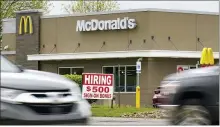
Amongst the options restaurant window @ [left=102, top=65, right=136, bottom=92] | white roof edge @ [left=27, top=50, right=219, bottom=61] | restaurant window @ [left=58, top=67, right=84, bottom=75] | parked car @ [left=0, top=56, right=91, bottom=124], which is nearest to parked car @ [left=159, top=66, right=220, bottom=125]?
parked car @ [left=0, top=56, right=91, bottom=124]

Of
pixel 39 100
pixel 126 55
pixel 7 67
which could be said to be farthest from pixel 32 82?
pixel 126 55

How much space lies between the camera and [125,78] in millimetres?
32156

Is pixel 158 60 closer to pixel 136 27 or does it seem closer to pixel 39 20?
pixel 136 27

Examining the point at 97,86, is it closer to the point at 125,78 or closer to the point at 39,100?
the point at 125,78

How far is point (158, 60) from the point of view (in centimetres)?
3139

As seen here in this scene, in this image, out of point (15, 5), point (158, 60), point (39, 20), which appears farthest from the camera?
point (15, 5)

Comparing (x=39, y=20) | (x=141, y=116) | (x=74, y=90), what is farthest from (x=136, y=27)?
(x=74, y=90)

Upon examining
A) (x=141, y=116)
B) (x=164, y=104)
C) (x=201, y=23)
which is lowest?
(x=141, y=116)

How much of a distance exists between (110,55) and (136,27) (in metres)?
2.29

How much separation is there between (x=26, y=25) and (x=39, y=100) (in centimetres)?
2945

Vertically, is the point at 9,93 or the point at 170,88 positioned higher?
the point at 9,93

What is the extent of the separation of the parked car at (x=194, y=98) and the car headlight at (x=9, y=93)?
346 centimetres

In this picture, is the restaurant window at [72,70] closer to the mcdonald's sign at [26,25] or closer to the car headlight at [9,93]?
the mcdonald's sign at [26,25]

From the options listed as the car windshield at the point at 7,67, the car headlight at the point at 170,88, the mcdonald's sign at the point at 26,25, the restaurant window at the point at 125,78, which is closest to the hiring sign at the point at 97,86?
the restaurant window at the point at 125,78
